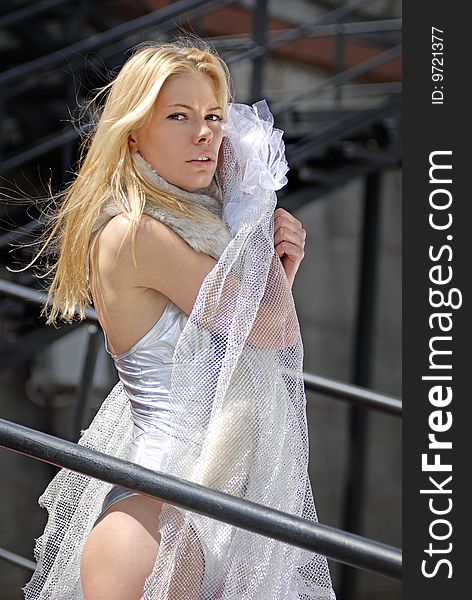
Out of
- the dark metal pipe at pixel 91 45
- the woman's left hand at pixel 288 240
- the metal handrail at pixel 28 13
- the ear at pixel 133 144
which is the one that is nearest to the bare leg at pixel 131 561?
the woman's left hand at pixel 288 240

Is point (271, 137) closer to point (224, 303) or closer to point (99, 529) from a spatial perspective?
point (224, 303)

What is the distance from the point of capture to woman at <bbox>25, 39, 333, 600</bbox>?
172 centimetres

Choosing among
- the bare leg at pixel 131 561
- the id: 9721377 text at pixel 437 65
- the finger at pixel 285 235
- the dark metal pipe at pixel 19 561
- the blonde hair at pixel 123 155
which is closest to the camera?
the bare leg at pixel 131 561

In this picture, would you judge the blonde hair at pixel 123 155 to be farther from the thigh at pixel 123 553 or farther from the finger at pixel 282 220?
the thigh at pixel 123 553

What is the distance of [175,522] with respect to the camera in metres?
1.71

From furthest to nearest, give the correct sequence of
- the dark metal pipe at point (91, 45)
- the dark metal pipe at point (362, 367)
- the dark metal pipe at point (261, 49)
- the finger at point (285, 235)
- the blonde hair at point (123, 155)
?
the dark metal pipe at point (362, 367) → the dark metal pipe at point (261, 49) → the dark metal pipe at point (91, 45) → the finger at point (285, 235) → the blonde hair at point (123, 155)

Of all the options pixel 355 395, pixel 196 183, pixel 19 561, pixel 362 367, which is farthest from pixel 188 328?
pixel 362 367

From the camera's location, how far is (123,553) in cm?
170

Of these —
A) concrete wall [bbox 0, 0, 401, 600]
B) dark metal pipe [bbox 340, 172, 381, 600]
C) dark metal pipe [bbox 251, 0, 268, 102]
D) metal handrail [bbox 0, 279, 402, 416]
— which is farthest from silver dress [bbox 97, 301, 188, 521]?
concrete wall [bbox 0, 0, 401, 600]

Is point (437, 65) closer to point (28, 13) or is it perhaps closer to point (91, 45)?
point (91, 45)

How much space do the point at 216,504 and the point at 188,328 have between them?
315mm

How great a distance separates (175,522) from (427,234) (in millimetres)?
927

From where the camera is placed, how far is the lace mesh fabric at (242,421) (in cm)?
172

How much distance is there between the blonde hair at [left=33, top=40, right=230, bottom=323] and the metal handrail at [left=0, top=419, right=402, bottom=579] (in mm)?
308
